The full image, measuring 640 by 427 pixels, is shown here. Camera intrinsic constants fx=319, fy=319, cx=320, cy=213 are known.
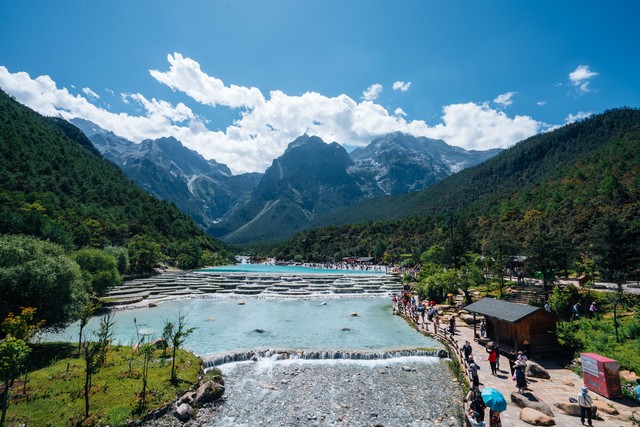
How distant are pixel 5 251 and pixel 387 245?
119 metres

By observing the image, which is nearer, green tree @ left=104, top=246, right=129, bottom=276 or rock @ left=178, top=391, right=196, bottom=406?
rock @ left=178, top=391, right=196, bottom=406

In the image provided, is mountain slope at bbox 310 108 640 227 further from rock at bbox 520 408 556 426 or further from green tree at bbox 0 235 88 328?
green tree at bbox 0 235 88 328

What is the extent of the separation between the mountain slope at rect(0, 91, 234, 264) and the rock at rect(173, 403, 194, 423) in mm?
63860

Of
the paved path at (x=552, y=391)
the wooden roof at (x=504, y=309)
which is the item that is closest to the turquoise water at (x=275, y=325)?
the wooden roof at (x=504, y=309)

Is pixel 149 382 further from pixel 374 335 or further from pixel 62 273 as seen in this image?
pixel 374 335

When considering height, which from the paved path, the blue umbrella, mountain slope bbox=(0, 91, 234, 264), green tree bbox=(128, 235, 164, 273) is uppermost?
mountain slope bbox=(0, 91, 234, 264)

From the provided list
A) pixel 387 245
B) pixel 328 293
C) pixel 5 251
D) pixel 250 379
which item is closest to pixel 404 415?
pixel 250 379

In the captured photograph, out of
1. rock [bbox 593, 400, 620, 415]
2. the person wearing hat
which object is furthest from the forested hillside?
the person wearing hat

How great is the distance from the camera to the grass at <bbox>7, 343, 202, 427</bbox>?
13445mm

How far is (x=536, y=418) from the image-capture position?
13.1 metres

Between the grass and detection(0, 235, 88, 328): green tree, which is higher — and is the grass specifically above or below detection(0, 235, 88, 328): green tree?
below

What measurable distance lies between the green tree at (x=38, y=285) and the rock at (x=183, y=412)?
11.8 metres

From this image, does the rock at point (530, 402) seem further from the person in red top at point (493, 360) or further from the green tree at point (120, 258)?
the green tree at point (120, 258)

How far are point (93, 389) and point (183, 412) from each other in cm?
472
